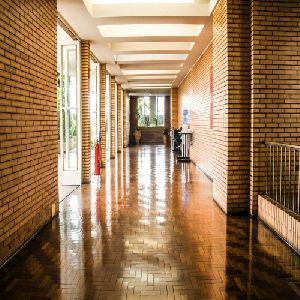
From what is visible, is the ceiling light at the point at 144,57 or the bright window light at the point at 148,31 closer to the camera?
the bright window light at the point at 148,31

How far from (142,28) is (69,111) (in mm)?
2606

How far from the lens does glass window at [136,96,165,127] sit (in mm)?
28391

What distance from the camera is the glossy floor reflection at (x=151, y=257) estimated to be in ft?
10.7

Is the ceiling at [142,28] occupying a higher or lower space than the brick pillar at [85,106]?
higher

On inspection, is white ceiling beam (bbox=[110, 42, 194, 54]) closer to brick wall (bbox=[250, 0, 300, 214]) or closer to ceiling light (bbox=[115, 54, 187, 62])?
ceiling light (bbox=[115, 54, 187, 62])

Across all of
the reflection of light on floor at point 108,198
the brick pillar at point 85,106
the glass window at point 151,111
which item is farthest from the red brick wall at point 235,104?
the glass window at point 151,111

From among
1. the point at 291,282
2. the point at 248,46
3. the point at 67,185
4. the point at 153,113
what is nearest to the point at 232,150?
the point at 248,46

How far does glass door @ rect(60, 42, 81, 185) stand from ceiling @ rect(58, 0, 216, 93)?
1.90ft

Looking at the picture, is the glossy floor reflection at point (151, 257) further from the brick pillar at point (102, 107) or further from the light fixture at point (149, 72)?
the light fixture at point (149, 72)

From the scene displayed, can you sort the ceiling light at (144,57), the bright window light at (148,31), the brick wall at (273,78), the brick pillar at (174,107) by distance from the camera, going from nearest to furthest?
the brick wall at (273,78) < the bright window light at (148,31) < the ceiling light at (144,57) < the brick pillar at (174,107)

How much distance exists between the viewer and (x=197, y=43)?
9781mm

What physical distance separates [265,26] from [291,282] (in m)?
3.73

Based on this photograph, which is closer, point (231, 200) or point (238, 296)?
point (238, 296)

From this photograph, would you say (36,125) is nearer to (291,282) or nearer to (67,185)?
(291,282)
